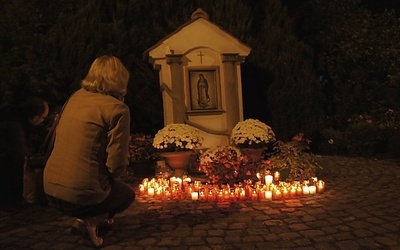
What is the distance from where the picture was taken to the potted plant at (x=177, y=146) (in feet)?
24.3

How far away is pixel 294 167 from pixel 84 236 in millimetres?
3651

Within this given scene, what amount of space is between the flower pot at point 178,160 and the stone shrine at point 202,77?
1.13 m

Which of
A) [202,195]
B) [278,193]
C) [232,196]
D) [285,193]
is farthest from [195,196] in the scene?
[285,193]

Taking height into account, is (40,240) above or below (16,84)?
below

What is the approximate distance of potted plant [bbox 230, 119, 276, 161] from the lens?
7.66 metres

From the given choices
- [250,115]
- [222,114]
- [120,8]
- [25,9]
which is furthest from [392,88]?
[25,9]

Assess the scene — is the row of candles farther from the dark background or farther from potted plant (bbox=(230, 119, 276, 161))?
the dark background

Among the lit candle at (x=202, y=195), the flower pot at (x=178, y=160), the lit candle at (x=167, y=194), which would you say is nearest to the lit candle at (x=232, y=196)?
the lit candle at (x=202, y=195)

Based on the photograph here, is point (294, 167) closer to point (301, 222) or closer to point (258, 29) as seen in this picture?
point (301, 222)

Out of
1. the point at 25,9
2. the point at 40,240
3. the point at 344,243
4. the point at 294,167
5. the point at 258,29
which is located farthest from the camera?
the point at 258,29

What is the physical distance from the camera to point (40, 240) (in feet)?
13.8

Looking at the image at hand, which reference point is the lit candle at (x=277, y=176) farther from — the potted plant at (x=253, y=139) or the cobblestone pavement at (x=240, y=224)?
the potted plant at (x=253, y=139)

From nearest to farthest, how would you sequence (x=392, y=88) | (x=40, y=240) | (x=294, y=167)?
(x=40, y=240), (x=294, y=167), (x=392, y=88)

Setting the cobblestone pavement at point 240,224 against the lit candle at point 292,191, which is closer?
the cobblestone pavement at point 240,224
